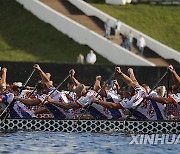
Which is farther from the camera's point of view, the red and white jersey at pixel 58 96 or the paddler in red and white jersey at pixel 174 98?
the red and white jersey at pixel 58 96

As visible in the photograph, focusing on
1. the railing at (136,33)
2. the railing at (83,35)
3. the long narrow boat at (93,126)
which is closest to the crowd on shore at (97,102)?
the long narrow boat at (93,126)

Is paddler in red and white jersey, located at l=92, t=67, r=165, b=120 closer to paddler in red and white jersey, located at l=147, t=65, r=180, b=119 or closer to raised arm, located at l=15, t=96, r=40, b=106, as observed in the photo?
paddler in red and white jersey, located at l=147, t=65, r=180, b=119

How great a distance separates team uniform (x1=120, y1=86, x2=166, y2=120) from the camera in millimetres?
21078

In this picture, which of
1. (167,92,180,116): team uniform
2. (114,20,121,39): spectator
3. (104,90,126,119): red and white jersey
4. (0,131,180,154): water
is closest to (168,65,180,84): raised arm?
(167,92,180,116): team uniform

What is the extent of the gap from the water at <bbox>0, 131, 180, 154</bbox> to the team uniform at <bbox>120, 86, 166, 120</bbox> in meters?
0.84

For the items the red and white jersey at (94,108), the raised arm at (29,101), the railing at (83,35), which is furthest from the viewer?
the railing at (83,35)

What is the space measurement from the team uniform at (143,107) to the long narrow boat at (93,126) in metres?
0.32

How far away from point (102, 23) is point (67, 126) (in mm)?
24990

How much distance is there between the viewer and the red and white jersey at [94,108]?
21719 millimetres

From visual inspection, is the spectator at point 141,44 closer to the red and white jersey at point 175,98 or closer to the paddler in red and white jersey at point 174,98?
the paddler in red and white jersey at point 174,98

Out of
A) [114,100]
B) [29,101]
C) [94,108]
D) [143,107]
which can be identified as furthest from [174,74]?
[29,101]

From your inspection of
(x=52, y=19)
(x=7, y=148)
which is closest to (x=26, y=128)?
(x=7, y=148)

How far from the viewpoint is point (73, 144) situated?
781 inches

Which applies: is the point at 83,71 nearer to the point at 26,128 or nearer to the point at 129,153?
the point at 26,128
